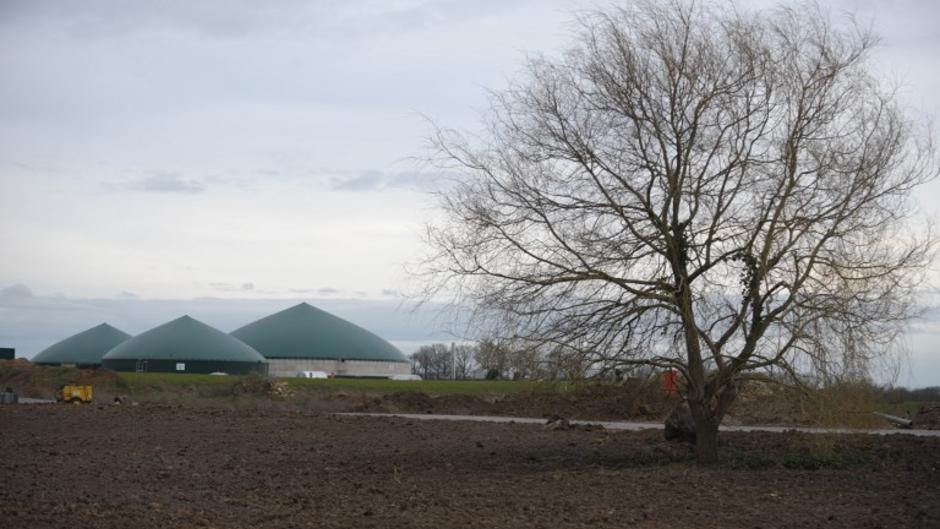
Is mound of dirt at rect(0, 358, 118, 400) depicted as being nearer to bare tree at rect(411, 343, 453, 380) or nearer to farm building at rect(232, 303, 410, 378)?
farm building at rect(232, 303, 410, 378)

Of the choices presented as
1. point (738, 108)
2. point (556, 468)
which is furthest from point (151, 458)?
point (738, 108)

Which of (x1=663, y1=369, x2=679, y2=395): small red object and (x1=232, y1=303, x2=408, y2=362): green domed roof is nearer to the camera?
(x1=663, y1=369, x2=679, y2=395): small red object

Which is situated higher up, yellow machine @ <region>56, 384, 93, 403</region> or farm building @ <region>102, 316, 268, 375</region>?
farm building @ <region>102, 316, 268, 375</region>

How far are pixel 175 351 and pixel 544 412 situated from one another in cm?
6106

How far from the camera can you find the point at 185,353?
89.3 meters

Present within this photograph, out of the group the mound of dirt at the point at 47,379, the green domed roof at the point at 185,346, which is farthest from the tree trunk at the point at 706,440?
the green domed roof at the point at 185,346

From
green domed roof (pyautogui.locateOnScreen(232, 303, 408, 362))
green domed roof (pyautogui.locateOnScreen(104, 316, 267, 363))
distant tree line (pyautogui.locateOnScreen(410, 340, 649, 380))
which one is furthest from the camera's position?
green domed roof (pyautogui.locateOnScreen(232, 303, 408, 362))

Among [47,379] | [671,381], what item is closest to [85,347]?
[47,379]

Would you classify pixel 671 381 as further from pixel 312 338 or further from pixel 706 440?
pixel 312 338

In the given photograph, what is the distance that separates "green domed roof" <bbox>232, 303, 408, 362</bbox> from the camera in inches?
4070

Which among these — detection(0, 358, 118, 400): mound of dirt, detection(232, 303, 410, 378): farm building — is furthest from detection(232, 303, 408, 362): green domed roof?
detection(0, 358, 118, 400): mound of dirt

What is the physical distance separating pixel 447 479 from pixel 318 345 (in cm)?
9054

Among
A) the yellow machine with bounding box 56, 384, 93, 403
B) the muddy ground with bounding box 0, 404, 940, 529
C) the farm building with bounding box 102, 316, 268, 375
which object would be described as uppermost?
the farm building with bounding box 102, 316, 268, 375

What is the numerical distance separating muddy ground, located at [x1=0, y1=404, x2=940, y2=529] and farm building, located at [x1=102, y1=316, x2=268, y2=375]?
66577 millimetres
